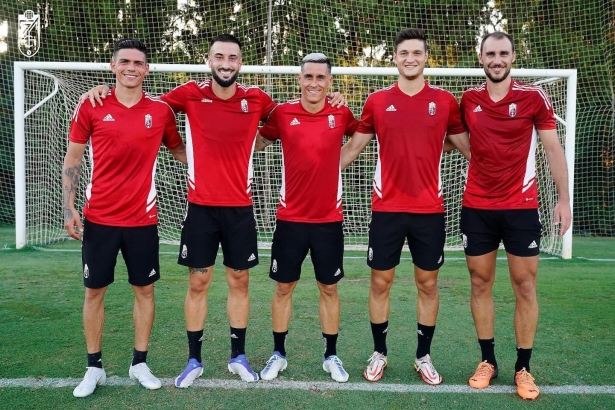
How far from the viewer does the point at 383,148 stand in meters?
3.70

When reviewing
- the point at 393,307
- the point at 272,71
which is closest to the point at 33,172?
the point at 272,71

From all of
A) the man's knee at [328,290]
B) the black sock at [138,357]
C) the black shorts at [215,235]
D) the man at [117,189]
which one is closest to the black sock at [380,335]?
the man's knee at [328,290]

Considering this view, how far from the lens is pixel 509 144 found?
11.6 feet

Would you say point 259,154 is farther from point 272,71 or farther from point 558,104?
point 558,104

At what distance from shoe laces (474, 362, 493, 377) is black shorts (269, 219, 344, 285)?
112 cm

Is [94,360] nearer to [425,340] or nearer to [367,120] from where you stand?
[425,340]

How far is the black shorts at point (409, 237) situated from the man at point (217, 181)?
0.85 m

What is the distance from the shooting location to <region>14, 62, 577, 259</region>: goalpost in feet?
30.5

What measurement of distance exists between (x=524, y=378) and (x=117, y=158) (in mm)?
2963

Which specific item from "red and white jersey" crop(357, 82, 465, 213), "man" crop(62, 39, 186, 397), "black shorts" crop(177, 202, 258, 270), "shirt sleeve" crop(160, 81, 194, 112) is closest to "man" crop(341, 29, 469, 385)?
"red and white jersey" crop(357, 82, 465, 213)

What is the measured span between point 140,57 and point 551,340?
3931 mm

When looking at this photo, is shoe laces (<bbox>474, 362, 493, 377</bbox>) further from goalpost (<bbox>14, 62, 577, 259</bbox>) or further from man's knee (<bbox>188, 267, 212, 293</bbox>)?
goalpost (<bbox>14, 62, 577, 259</bbox>)

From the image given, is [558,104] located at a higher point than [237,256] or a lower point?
higher

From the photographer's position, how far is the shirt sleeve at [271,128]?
3.89 meters
